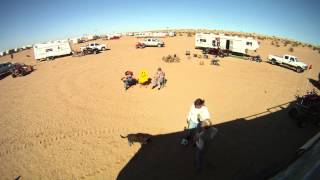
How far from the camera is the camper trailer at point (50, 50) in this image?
3250 cm

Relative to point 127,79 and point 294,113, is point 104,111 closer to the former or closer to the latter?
point 127,79

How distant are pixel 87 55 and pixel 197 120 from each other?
3106 cm

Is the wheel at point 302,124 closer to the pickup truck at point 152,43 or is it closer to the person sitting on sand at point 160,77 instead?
the person sitting on sand at point 160,77

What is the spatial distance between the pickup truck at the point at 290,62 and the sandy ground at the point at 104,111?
126 centimetres

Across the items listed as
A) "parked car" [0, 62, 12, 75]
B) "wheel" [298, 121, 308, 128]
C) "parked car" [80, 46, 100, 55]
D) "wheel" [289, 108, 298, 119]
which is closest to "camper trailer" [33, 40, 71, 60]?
"parked car" [80, 46, 100, 55]

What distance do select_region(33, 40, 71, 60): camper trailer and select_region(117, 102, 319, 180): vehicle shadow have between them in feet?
99.4

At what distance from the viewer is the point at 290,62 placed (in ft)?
78.2

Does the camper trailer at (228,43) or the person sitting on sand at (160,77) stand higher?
the camper trailer at (228,43)

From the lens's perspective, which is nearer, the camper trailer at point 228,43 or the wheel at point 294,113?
the wheel at point 294,113

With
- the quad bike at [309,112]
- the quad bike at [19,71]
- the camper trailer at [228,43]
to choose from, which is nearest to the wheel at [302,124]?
the quad bike at [309,112]

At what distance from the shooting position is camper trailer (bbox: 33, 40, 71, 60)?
3250 cm

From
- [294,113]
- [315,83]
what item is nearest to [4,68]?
[294,113]

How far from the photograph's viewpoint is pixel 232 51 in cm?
3131

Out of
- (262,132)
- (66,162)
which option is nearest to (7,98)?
(66,162)
